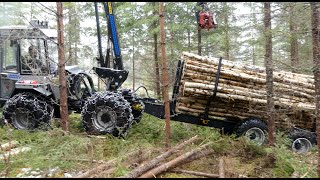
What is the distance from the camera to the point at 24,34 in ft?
28.3

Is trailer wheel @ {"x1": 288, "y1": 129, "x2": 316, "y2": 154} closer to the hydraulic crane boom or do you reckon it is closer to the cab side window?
the hydraulic crane boom

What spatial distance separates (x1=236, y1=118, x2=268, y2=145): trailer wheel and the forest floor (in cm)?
79

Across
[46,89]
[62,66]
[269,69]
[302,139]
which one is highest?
[62,66]

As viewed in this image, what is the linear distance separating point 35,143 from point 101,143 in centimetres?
162

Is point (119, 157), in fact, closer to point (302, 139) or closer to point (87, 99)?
point (87, 99)

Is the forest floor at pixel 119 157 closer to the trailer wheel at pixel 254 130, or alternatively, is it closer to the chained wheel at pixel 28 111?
the chained wheel at pixel 28 111

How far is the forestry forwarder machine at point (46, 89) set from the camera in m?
8.17

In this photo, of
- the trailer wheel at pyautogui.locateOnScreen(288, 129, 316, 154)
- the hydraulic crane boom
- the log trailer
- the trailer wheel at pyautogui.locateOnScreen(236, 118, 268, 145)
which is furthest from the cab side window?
the trailer wheel at pyautogui.locateOnScreen(288, 129, 316, 154)

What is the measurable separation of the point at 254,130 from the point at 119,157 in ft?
13.3

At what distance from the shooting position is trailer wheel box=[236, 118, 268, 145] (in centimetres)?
825

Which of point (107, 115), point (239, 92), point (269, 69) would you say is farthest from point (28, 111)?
point (269, 69)

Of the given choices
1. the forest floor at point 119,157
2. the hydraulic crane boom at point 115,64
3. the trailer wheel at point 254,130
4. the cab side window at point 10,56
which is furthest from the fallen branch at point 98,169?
the cab side window at point 10,56

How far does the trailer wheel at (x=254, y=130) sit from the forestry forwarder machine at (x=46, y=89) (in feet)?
9.42

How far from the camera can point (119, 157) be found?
6148 millimetres
